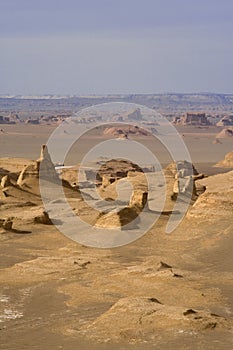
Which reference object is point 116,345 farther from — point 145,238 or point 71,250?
point 145,238

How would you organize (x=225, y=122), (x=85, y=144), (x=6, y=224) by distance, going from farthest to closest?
(x=225, y=122)
(x=85, y=144)
(x=6, y=224)

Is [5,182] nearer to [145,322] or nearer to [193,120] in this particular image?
[145,322]

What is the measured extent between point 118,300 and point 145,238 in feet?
33.8

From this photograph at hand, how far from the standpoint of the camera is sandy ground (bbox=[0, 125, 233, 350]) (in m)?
16.3

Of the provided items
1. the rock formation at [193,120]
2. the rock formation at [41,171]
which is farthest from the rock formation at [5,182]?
the rock formation at [193,120]

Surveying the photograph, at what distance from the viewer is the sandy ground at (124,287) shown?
16.3m

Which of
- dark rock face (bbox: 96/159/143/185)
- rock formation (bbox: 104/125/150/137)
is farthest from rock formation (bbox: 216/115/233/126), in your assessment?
dark rock face (bbox: 96/159/143/185)

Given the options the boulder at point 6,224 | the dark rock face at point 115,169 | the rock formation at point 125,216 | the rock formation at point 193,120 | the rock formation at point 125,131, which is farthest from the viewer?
the rock formation at point 193,120

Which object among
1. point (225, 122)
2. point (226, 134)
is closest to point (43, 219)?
point (226, 134)

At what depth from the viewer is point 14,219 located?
109 ft

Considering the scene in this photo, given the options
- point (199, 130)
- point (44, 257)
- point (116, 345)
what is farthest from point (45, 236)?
point (199, 130)

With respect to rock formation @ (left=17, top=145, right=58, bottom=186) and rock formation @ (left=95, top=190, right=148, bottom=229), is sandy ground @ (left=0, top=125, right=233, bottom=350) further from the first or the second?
rock formation @ (left=17, top=145, right=58, bottom=186)

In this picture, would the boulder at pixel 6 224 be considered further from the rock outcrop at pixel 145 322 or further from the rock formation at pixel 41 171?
the rock outcrop at pixel 145 322

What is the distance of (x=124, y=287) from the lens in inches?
826
